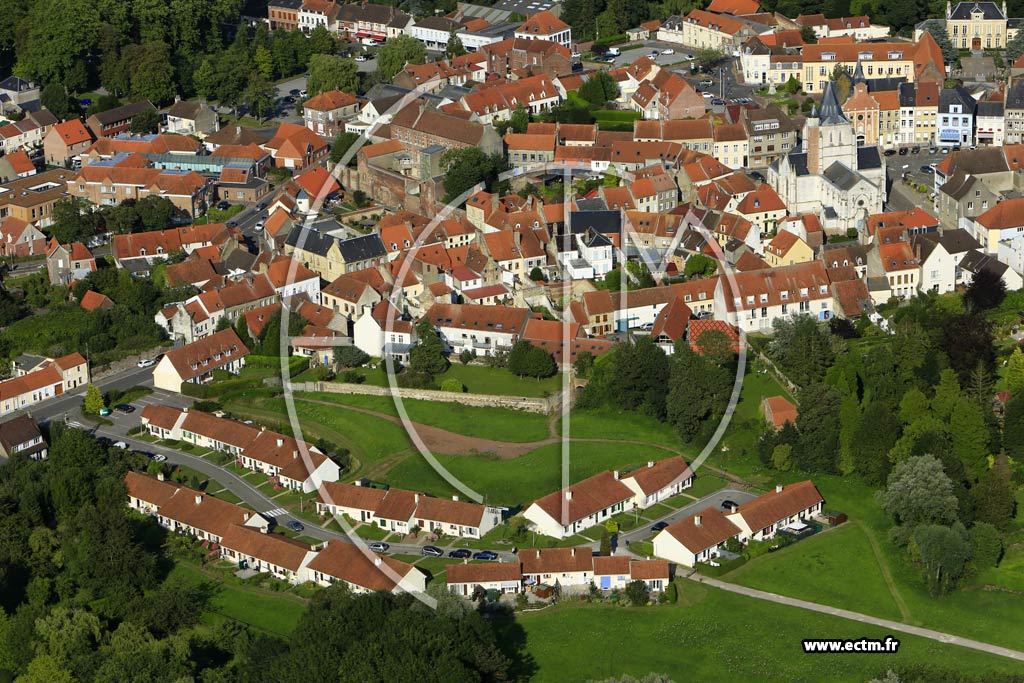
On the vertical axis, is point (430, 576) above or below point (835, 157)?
below

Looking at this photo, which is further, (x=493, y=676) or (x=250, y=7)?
(x=250, y=7)

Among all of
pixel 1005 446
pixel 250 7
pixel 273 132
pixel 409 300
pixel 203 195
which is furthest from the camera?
pixel 250 7

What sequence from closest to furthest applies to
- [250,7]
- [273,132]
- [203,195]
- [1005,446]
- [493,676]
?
[493,676]
[1005,446]
[203,195]
[273,132]
[250,7]

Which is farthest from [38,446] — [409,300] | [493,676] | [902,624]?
[902,624]

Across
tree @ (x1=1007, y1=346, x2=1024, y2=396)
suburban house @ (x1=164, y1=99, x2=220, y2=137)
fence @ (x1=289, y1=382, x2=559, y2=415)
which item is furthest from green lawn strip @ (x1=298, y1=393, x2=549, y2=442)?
suburban house @ (x1=164, y1=99, x2=220, y2=137)

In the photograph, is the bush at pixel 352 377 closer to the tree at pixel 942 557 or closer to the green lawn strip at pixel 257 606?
the green lawn strip at pixel 257 606

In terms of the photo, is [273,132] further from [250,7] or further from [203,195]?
[250,7]
